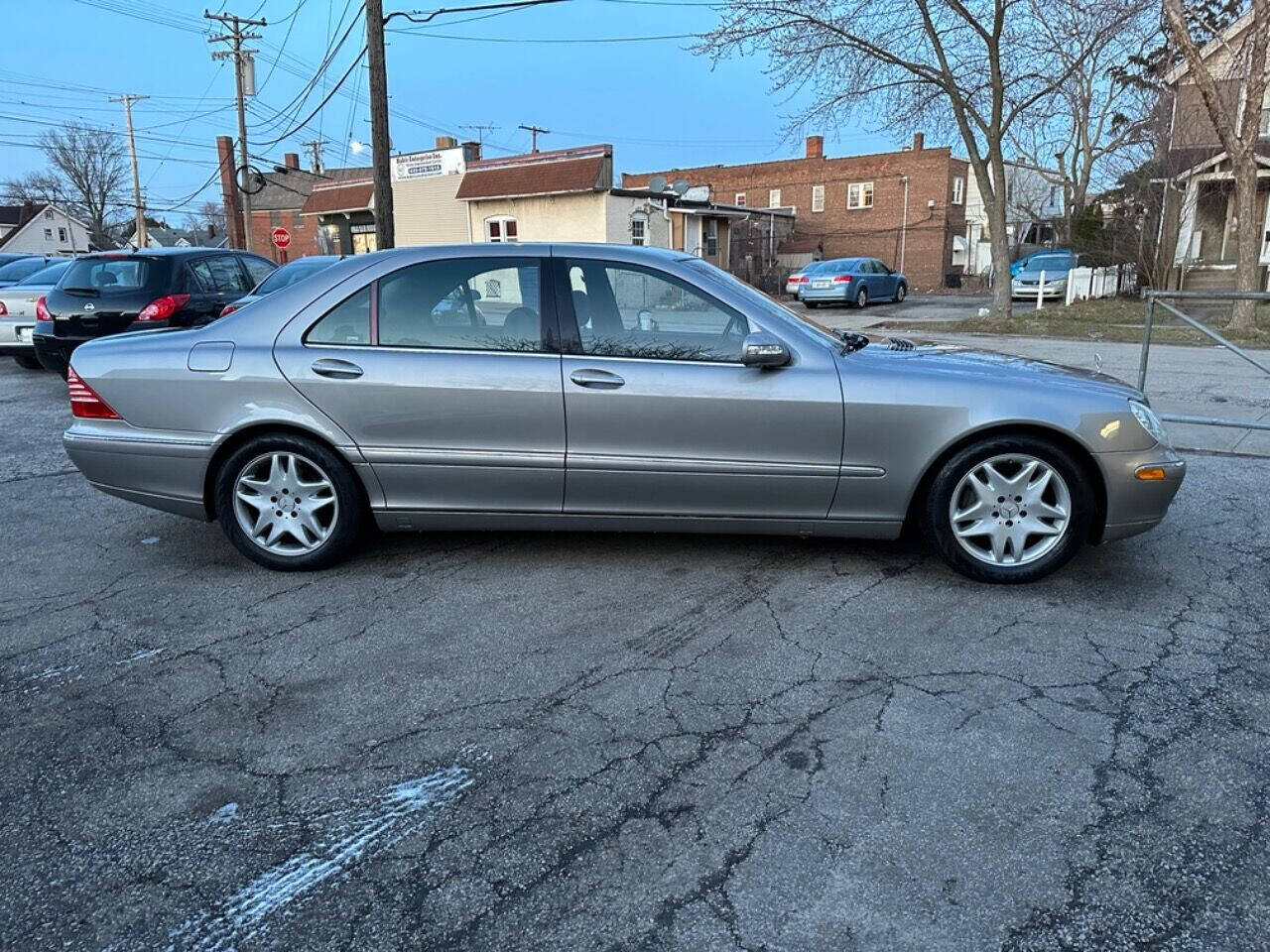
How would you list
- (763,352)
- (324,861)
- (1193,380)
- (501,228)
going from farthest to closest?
(501,228), (1193,380), (763,352), (324,861)

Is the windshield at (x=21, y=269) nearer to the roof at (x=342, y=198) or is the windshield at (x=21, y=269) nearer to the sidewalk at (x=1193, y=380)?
the sidewalk at (x=1193, y=380)

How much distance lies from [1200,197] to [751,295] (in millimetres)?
29663

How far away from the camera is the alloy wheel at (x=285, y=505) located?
14.5 feet

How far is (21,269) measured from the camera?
51.0ft

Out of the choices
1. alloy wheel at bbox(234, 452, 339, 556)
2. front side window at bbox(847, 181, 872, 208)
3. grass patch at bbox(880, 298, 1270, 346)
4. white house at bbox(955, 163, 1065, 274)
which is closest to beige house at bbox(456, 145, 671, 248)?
grass patch at bbox(880, 298, 1270, 346)

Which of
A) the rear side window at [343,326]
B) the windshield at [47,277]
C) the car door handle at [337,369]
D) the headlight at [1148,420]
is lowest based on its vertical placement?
the headlight at [1148,420]

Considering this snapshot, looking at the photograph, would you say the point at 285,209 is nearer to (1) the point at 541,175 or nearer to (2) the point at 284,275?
(1) the point at 541,175

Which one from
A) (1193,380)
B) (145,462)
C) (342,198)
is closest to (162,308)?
(145,462)

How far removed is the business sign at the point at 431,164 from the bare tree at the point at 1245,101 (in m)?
20.5

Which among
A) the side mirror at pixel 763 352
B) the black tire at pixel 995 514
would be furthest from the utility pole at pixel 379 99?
the black tire at pixel 995 514

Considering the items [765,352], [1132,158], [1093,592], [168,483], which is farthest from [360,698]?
[1132,158]

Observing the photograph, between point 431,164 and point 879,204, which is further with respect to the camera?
point 879,204

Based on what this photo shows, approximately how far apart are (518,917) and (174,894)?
0.89 metres

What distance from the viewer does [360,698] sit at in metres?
3.27
